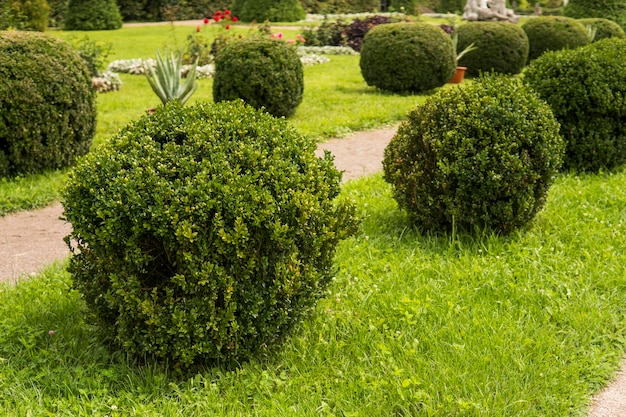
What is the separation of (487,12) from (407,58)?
28.4 ft

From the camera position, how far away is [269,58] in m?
9.52

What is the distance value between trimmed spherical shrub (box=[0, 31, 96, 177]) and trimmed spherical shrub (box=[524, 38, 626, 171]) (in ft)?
16.0

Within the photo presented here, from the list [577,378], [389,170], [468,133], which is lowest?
→ [577,378]

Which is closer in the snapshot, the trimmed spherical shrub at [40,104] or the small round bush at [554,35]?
the trimmed spherical shrub at [40,104]

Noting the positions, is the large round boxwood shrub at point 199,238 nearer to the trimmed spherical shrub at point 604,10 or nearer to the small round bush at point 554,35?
the small round bush at point 554,35

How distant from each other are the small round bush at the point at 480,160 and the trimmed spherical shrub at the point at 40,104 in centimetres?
386

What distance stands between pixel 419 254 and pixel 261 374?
5.90 feet

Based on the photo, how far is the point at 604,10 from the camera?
21656mm

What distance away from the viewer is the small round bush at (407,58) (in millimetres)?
11984

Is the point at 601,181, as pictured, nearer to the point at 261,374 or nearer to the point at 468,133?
the point at 468,133

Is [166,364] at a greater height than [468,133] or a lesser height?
lesser

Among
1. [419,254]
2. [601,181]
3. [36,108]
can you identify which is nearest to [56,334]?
[419,254]

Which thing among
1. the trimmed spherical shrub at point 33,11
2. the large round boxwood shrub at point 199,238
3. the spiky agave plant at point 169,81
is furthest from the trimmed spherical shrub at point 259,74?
the trimmed spherical shrub at point 33,11

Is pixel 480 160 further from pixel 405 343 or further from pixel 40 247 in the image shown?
pixel 40 247
